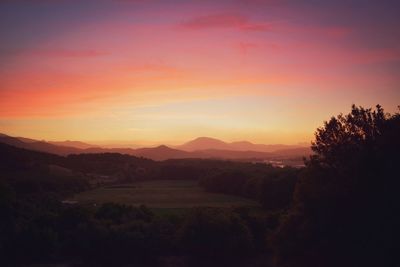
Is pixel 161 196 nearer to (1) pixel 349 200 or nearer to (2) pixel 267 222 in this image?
(2) pixel 267 222

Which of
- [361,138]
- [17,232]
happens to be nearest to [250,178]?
[17,232]

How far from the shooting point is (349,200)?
21.9 metres

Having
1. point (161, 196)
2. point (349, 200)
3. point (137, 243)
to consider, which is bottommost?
point (137, 243)

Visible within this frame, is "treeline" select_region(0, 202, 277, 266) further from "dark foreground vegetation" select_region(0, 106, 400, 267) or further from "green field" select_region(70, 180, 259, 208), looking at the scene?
"green field" select_region(70, 180, 259, 208)

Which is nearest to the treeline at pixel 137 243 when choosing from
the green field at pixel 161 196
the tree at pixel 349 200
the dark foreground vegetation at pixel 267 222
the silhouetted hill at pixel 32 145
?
the dark foreground vegetation at pixel 267 222

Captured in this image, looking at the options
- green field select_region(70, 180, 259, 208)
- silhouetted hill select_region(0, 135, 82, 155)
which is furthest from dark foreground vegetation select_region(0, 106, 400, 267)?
silhouetted hill select_region(0, 135, 82, 155)

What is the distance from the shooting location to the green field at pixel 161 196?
62.2m

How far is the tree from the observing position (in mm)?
20484

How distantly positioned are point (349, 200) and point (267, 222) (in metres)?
18.2

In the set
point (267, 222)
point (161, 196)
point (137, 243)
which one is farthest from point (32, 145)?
point (267, 222)

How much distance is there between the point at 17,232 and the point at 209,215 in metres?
15.8

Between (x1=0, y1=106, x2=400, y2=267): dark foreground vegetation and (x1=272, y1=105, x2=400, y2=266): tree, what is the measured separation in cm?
5

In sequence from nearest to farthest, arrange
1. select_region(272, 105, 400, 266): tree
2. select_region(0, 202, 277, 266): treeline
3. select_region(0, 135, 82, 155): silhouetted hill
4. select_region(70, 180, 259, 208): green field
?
select_region(272, 105, 400, 266): tree, select_region(0, 202, 277, 266): treeline, select_region(70, 180, 259, 208): green field, select_region(0, 135, 82, 155): silhouetted hill

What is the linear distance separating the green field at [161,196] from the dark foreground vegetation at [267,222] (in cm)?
531
